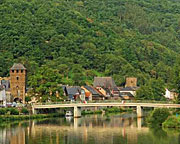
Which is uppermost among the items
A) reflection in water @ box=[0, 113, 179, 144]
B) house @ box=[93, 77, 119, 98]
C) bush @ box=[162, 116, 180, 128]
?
Result: house @ box=[93, 77, 119, 98]

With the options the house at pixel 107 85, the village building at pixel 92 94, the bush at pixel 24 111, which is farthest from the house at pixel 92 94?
the bush at pixel 24 111

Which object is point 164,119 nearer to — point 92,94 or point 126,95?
point 92,94

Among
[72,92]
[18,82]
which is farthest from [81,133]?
[72,92]

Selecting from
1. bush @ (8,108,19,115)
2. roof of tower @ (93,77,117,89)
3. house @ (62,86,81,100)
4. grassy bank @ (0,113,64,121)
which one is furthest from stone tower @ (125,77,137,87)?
bush @ (8,108,19,115)

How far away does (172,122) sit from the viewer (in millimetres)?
83625

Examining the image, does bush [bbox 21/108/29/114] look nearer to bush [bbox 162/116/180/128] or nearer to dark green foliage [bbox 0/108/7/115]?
dark green foliage [bbox 0/108/7/115]

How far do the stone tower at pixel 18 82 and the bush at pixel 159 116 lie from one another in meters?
41.3

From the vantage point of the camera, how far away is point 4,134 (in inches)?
3081

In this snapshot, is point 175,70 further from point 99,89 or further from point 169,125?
point 99,89

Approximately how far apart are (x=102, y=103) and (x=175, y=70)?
59.4ft

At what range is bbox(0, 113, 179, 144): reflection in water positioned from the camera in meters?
71.7

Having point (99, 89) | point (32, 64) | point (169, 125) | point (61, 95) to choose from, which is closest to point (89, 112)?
point (61, 95)

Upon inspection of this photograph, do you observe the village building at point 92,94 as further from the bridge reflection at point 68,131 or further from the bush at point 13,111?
the bridge reflection at point 68,131

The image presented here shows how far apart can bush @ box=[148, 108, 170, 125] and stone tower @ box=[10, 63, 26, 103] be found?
4131 centimetres
